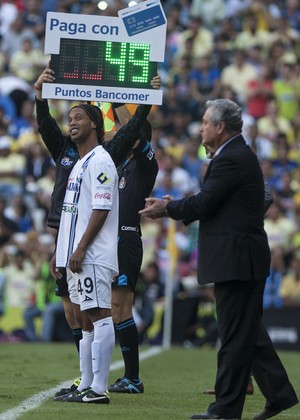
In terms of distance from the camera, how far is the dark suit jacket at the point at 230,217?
25.4 ft

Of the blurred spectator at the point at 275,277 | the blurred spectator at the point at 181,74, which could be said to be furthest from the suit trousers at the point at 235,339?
the blurred spectator at the point at 181,74

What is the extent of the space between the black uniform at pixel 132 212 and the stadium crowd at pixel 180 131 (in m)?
8.24

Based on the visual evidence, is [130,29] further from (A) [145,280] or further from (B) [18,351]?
(A) [145,280]

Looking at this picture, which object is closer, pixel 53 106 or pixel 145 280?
pixel 145 280

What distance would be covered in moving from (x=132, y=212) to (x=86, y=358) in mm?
1765

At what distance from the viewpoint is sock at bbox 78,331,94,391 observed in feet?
29.1

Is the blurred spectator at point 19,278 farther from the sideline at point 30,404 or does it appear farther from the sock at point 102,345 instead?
the sock at point 102,345

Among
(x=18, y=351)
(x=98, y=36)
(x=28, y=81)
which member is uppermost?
(x=28, y=81)

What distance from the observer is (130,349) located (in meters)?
10.1

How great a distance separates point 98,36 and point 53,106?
51.6ft

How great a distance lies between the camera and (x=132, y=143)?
9312 mm

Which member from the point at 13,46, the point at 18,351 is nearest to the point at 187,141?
the point at 13,46

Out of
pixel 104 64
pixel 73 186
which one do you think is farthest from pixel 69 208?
pixel 104 64

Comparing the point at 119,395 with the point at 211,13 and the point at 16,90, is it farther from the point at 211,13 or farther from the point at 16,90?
the point at 211,13
